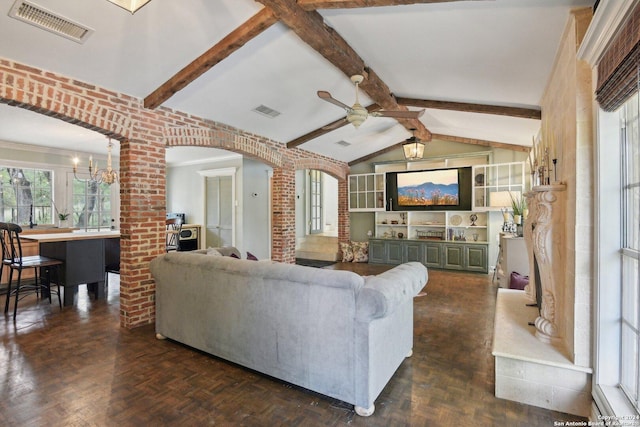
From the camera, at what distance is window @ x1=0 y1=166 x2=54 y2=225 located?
18.9 feet

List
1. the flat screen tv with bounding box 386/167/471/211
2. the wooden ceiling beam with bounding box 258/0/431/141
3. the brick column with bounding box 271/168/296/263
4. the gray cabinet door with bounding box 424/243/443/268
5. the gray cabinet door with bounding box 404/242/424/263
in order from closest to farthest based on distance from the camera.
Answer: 1. the wooden ceiling beam with bounding box 258/0/431/141
2. the brick column with bounding box 271/168/296/263
3. the flat screen tv with bounding box 386/167/471/211
4. the gray cabinet door with bounding box 424/243/443/268
5. the gray cabinet door with bounding box 404/242/424/263

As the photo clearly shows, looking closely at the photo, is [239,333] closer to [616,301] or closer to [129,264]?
[129,264]

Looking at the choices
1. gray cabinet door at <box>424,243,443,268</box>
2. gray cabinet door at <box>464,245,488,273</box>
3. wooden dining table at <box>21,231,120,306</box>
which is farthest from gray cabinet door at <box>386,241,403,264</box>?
wooden dining table at <box>21,231,120,306</box>

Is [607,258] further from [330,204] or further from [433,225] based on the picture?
[330,204]

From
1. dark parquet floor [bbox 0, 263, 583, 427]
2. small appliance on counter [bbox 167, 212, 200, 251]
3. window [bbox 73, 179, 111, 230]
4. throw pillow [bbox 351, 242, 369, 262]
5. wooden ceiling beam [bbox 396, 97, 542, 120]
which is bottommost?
dark parquet floor [bbox 0, 263, 583, 427]

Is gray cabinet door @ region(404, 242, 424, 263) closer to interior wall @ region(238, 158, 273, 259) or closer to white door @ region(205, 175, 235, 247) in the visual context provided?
interior wall @ region(238, 158, 273, 259)

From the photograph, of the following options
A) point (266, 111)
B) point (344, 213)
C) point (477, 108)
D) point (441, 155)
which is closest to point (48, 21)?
point (266, 111)

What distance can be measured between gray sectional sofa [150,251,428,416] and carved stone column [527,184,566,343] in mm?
910

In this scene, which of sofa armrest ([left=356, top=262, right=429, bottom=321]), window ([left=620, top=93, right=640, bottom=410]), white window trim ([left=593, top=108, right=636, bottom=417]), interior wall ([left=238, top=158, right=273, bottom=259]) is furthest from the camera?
interior wall ([left=238, top=158, right=273, bottom=259])

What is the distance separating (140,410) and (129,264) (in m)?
1.91

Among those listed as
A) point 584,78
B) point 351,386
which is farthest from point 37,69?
point 584,78

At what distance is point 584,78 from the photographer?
1960 millimetres

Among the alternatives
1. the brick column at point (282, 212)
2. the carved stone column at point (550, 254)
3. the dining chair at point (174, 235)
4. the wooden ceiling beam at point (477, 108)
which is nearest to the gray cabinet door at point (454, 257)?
the wooden ceiling beam at point (477, 108)

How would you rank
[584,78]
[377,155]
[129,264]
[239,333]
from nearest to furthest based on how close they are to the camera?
[584,78] < [239,333] < [129,264] < [377,155]
